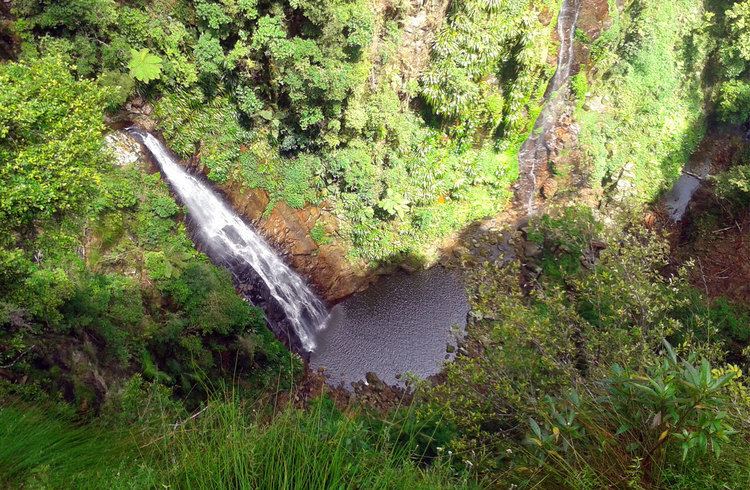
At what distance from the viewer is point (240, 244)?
13211 millimetres

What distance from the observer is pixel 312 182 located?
14203 mm

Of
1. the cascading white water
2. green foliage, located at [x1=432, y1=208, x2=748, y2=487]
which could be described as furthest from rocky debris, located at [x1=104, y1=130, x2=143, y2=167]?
green foliage, located at [x1=432, y1=208, x2=748, y2=487]

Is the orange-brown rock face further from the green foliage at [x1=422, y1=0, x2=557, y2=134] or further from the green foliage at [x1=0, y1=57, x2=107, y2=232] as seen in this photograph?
the green foliage at [x1=422, y1=0, x2=557, y2=134]

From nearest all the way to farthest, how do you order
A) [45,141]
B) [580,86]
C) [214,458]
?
[214,458]
[45,141]
[580,86]

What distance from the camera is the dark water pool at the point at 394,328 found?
43.0 feet

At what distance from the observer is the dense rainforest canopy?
2928mm

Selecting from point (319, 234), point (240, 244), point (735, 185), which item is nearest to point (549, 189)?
point (735, 185)

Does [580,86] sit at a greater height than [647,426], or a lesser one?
greater

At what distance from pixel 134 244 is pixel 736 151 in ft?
74.3

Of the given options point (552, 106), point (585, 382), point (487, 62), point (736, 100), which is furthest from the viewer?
point (552, 106)

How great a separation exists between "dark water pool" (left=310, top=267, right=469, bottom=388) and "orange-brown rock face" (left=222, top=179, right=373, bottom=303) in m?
0.63

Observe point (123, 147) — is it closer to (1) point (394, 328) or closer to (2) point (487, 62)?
(1) point (394, 328)

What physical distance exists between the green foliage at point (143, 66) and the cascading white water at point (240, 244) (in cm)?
160

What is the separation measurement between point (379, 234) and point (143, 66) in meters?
8.43
